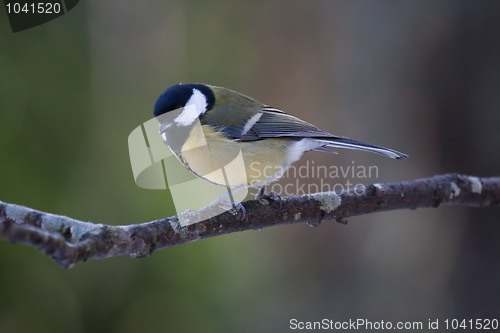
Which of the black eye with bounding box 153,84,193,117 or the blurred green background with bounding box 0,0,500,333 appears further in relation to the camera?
the blurred green background with bounding box 0,0,500,333

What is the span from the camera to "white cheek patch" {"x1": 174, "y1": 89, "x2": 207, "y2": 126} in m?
1.89

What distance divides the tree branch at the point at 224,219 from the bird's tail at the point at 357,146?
3.9 inches

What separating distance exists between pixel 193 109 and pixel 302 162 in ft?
2.35

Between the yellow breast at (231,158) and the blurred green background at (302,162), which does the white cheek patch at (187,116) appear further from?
the blurred green background at (302,162)

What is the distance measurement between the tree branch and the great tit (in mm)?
166

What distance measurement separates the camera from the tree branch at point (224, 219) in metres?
0.97

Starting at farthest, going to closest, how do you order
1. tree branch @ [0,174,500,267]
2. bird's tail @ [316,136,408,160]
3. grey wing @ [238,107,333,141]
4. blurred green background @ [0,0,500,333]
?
blurred green background @ [0,0,500,333], grey wing @ [238,107,333,141], bird's tail @ [316,136,408,160], tree branch @ [0,174,500,267]

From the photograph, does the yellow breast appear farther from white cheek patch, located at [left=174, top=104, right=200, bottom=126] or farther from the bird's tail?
the bird's tail

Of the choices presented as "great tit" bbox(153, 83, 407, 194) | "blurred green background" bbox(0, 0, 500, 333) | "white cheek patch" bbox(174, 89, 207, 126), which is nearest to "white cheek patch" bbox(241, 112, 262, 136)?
"great tit" bbox(153, 83, 407, 194)

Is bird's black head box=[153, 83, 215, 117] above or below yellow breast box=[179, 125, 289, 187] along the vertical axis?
above

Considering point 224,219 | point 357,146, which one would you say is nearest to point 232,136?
point 357,146

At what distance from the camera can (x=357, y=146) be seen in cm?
187

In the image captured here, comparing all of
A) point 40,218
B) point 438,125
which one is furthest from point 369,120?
point 40,218

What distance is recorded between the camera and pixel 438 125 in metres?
2.47
